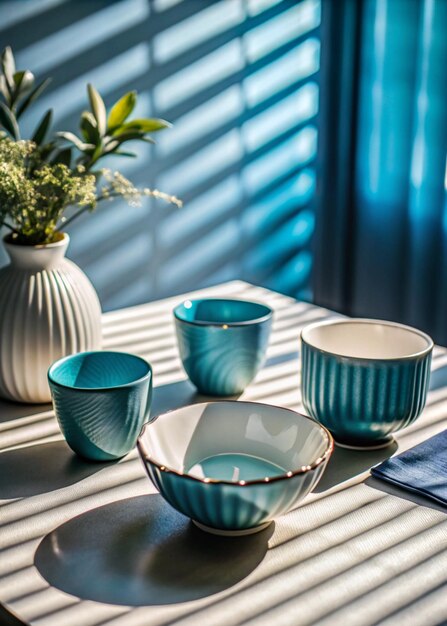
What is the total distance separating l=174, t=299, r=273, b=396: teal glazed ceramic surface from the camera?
1200 mm

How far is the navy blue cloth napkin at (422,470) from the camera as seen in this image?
3.25 ft

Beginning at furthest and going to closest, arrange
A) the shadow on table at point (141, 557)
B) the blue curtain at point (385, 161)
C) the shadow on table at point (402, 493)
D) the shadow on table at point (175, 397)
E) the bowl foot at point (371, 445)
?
the blue curtain at point (385, 161) → the shadow on table at point (175, 397) → the bowl foot at point (371, 445) → the shadow on table at point (402, 493) → the shadow on table at point (141, 557)

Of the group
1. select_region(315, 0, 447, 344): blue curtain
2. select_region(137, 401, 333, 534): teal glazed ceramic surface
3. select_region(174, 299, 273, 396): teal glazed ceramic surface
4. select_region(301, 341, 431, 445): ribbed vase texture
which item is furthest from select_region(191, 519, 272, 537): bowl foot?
select_region(315, 0, 447, 344): blue curtain

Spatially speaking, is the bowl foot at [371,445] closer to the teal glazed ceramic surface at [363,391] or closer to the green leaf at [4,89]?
the teal glazed ceramic surface at [363,391]

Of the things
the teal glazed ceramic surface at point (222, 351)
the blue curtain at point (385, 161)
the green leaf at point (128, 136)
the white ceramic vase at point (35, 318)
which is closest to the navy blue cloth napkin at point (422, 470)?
the teal glazed ceramic surface at point (222, 351)

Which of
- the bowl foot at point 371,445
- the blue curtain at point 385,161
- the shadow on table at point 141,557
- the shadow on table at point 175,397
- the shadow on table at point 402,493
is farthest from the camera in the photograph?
the blue curtain at point 385,161

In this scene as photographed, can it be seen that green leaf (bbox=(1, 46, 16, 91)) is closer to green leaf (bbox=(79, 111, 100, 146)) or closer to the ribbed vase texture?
green leaf (bbox=(79, 111, 100, 146))

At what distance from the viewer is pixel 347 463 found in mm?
1065

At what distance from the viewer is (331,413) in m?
1.08


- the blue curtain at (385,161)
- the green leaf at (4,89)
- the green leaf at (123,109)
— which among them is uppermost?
the green leaf at (4,89)

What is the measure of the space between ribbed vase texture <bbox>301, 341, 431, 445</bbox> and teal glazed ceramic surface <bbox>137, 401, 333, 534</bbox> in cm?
11

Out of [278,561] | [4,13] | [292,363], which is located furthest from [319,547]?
[4,13]

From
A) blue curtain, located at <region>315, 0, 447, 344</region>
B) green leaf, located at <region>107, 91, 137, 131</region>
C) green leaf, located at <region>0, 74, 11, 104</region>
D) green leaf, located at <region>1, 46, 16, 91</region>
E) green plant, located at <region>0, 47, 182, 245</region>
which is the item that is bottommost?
blue curtain, located at <region>315, 0, 447, 344</region>

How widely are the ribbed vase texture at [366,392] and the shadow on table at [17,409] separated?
0.41 m
